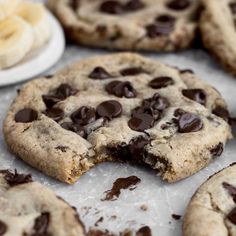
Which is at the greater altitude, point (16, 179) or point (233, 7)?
point (233, 7)

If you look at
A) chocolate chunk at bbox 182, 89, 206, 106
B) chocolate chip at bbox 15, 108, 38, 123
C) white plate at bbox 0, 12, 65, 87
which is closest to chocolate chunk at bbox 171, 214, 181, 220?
chocolate chunk at bbox 182, 89, 206, 106

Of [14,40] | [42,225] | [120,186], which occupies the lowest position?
[120,186]

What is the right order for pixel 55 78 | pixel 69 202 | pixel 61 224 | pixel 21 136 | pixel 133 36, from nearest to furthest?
pixel 61 224 < pixel 69 202 < pixel 21 136 < pixel 55 78 < pixel 133 36

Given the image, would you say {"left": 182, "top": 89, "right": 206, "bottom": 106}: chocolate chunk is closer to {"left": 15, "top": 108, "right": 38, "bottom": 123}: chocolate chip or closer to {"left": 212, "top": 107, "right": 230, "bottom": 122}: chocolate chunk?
{"left": 212, "top": 107, "right": 230, "bottom": 122}: chocolate chunk

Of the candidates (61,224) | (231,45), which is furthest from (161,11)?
(61,224)

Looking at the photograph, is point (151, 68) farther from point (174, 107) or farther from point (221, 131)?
point (221, 131)

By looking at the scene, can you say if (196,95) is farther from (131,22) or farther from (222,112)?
(131,22)

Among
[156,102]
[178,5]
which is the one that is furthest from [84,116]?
[178,5]
